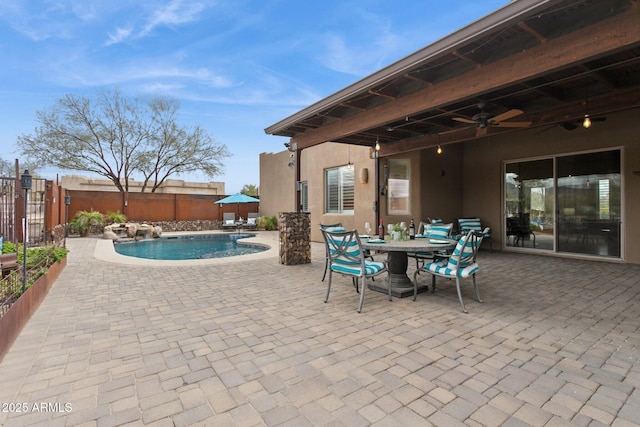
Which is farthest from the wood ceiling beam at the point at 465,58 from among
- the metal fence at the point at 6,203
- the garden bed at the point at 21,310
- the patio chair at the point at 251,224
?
the patio chair at the point at 251,224

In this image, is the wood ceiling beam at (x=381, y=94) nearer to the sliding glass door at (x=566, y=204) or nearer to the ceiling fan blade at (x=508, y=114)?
the ceiling fan blade at (x=508, y=114)

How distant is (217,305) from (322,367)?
188cm

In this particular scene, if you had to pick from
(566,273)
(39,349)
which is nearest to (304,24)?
(566,273)

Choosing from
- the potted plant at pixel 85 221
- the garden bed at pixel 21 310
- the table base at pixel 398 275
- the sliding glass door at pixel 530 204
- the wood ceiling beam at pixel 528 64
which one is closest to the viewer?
the garden bed at pixel 21 310

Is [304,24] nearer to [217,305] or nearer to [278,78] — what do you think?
[278,78]

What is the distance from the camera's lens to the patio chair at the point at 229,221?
15273 millimetres

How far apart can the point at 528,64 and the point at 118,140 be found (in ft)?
63.0

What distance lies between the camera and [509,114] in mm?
4980

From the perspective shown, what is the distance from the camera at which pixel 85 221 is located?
12.2 meters

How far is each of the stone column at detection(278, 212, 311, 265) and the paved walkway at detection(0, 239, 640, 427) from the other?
6.55ft

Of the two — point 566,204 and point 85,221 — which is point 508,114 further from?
point 85,221

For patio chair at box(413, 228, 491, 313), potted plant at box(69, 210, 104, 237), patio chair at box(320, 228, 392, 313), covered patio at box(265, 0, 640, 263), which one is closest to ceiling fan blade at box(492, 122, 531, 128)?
covered patio at box(265, 0, 640, 263)

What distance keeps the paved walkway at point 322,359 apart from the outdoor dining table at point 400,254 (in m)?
0.21

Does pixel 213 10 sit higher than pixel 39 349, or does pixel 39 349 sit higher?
pixel 213 10
